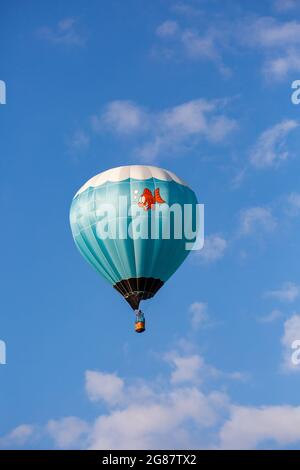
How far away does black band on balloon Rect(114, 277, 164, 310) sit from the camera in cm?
6500

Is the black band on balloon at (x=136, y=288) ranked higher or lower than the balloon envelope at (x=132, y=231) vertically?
lower

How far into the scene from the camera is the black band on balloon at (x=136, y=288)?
213ft

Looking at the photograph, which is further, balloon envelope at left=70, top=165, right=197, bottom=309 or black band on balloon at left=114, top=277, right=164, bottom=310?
black band on balloon at left=114, top=277, right=164, bottom=310

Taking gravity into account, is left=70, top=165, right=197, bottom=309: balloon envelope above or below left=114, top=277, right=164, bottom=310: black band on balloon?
above

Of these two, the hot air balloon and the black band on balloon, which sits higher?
the hot air balloon

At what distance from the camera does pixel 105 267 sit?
214 feet

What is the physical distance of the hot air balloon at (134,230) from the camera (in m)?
64.7

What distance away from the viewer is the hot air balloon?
6469 cm

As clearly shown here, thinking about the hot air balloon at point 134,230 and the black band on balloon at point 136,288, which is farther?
the black band on balloon at point 136,288

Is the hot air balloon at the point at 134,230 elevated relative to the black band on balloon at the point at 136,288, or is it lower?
elevated

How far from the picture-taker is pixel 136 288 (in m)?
65.1
